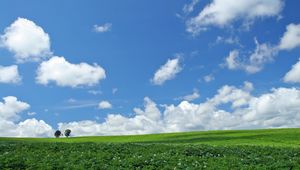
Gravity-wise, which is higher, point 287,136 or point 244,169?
point 287,136

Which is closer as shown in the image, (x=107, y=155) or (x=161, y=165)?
(x=161, y=165)


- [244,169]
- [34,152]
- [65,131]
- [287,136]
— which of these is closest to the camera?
[244,169]

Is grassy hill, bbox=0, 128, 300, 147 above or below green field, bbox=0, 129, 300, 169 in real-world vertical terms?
above

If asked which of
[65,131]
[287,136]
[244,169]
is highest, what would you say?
[65,131]

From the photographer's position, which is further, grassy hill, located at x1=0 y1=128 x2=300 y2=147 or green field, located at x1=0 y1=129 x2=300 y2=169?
grassy hill, located at x1=0 y1=128 x2=300 y2=147

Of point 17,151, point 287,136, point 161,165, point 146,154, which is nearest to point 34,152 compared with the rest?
point 17,151

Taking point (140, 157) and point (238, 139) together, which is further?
point (238, 139)

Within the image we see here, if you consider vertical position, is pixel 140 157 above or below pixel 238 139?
below

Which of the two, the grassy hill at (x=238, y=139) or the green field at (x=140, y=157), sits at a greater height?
the grassy hill at (x=238, y=139)

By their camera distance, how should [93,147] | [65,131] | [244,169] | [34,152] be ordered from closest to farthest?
[244,169], [34,152], [93,147], [65,131]

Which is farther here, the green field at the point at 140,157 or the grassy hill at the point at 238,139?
the grassy hill at the point at 238,139

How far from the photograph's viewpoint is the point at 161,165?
30375 millimetres

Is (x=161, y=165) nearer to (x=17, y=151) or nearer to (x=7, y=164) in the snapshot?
(x=7, y=164)

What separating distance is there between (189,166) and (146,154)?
220 inches
